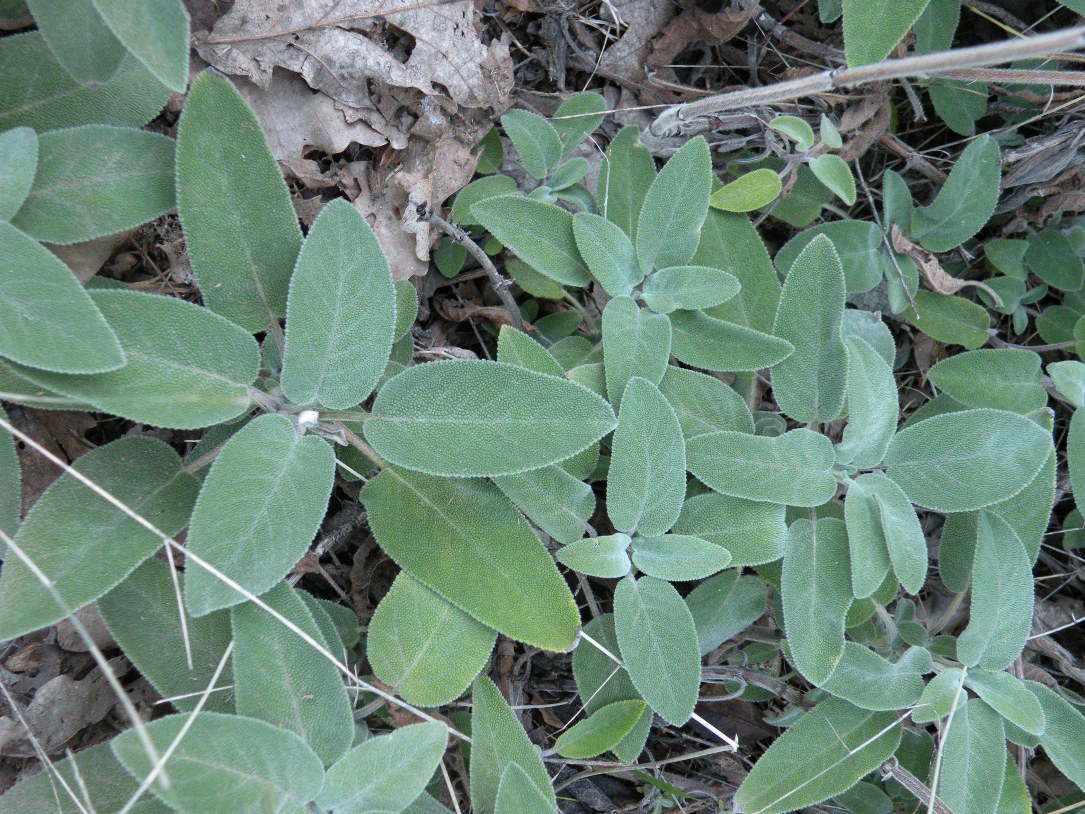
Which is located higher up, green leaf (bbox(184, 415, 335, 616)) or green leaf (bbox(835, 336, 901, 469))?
green leaf (bbox(184, 415, 335, 616))

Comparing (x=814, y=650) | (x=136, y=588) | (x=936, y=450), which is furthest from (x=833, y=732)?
(x=136, y=588)

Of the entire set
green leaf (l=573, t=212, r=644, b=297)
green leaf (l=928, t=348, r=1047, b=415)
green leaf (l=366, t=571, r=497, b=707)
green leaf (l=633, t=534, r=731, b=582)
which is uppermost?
green leaf (l=573, t=212, r=644, b=297)

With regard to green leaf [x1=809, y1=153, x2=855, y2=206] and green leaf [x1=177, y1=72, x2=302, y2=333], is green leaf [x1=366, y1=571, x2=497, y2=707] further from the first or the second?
green leaf [x1=809, y1=153, x2=855, y2=206]

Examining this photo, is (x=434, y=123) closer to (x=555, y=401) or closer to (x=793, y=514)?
(x=555, y=401)

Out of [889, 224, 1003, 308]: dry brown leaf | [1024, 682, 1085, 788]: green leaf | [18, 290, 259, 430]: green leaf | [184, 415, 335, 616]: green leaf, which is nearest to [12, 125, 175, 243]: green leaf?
[18, 290, 259, 430]: green leaf

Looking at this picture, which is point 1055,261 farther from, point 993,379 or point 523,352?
point 523,352

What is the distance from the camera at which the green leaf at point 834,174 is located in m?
2.24

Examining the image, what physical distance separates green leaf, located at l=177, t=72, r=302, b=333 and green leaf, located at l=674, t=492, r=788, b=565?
107 cm

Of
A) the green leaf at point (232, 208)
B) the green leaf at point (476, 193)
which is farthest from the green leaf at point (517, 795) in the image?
the green leaf at point (476, 193)

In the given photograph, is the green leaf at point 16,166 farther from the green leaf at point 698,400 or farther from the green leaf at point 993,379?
the green leaf at point 993,379

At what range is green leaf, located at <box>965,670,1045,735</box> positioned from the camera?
2.02 metres

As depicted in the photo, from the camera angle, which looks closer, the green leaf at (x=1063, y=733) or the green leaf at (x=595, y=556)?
the green leaf at (x=595, y=556)

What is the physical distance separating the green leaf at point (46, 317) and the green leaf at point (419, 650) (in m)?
0.79

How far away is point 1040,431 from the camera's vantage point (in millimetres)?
2002
